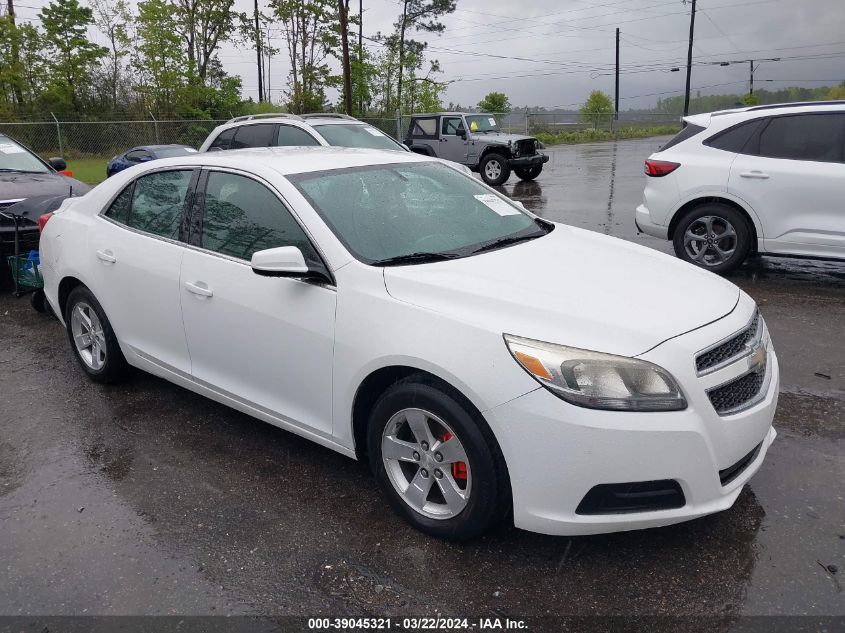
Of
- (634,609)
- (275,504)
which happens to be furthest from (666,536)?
(275,504)

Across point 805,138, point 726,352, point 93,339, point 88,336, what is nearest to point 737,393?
point 726,352

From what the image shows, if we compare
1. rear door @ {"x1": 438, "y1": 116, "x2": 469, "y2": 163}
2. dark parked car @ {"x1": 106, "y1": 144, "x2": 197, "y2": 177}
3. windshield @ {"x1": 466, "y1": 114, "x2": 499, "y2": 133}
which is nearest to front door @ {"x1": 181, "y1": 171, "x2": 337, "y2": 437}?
dark parked car @ {"x1": 106, "y1": 144, "x2": 197, "y2": 177}

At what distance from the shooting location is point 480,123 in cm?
1967

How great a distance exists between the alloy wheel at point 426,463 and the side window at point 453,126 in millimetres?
17045

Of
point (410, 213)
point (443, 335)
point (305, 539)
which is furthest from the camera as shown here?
point (410, 213)

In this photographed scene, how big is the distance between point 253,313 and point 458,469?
51.6 inches

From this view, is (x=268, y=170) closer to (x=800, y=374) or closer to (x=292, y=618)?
(x=292, y=618)

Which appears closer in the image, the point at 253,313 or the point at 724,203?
the point at 253,313

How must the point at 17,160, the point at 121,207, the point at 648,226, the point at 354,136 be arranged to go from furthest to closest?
the point at 354,136
the point at 17,160
the point at 648,226
the point at 121,207

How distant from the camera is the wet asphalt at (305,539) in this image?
8.99 feet

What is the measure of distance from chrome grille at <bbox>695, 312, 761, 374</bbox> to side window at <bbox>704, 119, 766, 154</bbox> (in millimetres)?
4792

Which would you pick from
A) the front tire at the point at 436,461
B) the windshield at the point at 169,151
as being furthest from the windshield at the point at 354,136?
the front tire at the point at 436,461

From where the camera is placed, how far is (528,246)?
3734 millimetres

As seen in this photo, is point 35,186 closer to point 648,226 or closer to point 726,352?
point 648,226
